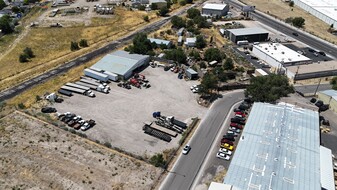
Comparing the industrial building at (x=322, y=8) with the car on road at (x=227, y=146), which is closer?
the car on road at (x=227, y=146)

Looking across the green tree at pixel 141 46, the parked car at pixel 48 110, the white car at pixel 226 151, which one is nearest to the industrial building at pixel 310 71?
the white car at pixel 226 151

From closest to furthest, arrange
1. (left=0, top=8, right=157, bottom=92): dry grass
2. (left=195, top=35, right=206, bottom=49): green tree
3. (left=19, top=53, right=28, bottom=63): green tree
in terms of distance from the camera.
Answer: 1. (left=0, top=8, right=157, bottom=92): dry grass
2. (left=19, top=53, right=28, bottom=63): green tree
3. (left=195, top=35, right=206, bottom=49): green tree

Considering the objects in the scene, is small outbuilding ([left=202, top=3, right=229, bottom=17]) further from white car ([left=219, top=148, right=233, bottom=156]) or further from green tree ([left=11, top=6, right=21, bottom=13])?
white car ([left=219, top=148, right=233, bottom=156])

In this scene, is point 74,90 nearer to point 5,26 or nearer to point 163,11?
point 5,26

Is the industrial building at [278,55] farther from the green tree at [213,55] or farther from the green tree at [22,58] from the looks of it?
the green tree at [22,58]

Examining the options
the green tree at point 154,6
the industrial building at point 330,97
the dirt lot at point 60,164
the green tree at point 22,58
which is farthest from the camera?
the green tree at point 154,6

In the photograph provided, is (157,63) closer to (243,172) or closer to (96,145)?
(96,145)

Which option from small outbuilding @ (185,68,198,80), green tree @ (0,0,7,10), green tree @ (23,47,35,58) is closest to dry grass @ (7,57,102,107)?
green tree @ (23,47,35,58)
